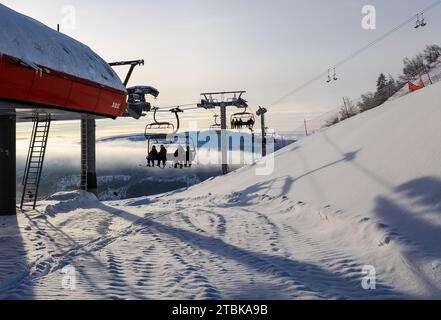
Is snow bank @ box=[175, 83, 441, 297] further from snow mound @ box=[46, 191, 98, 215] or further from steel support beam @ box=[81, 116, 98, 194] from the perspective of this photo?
steel support beam @ box=[81, 116, 98, 194]

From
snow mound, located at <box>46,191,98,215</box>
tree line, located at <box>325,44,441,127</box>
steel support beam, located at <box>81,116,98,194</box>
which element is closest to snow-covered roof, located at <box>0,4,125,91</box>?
snow mound, located at <box>46,191,98,215</box>

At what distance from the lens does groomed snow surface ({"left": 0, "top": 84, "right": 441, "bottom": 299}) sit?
5199 millimetres

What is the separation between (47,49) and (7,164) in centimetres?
405

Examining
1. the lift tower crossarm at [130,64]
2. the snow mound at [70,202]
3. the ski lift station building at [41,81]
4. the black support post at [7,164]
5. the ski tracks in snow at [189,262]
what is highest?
the lift tower crossarm at [130,64]

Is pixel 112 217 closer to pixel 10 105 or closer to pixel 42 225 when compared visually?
pixel 42 225

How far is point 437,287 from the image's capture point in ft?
16.7

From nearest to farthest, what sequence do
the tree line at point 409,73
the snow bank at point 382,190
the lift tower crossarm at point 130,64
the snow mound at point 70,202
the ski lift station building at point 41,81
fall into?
the snow bank at point 382,190 < the ski lift station building at point 41,81 < the snow mound at point 70,202 < the lift tower crossarm at point 130,64 < the tree line at point 409,73

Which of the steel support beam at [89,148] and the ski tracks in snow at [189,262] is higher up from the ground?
the steel support beam at [89,148]

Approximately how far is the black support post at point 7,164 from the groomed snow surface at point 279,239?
0.84 meters

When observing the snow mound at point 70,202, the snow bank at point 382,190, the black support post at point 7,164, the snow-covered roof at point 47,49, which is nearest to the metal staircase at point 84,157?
the snow mound at point 70,202

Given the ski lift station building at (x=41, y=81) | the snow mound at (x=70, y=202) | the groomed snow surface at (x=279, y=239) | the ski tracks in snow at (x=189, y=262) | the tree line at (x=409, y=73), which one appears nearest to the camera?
the ski tracks in snow at (x=189, y=262)

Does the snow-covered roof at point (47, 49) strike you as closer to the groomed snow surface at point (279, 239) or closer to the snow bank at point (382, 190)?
the groomed snow surface at point (279, 239)

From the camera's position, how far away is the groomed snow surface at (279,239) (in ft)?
17.1
